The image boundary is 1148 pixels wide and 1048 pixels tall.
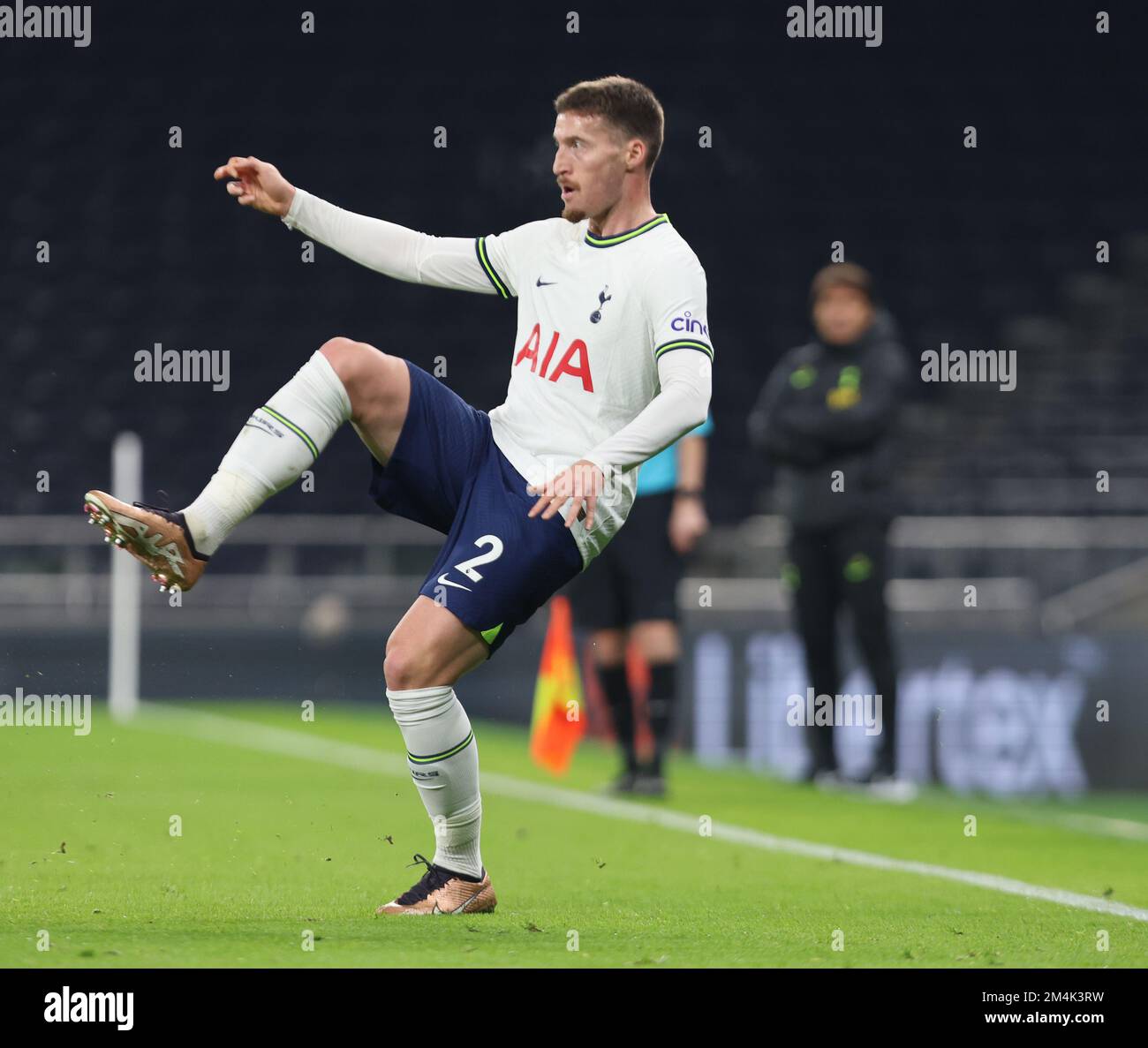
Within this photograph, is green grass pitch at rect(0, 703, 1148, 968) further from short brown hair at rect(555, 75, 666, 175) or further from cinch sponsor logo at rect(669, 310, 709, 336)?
short brown hair at rect(555, 75, 666, 175)

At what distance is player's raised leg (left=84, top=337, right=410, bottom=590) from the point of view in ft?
12.0

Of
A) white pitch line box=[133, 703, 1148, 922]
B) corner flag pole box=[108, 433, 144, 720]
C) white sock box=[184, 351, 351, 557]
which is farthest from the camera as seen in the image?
corner flag pole box=[108, 433, 144, 720]

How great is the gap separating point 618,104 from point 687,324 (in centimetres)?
52

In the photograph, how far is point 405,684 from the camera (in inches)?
154

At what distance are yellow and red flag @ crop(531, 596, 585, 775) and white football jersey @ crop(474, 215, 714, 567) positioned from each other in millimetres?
3601

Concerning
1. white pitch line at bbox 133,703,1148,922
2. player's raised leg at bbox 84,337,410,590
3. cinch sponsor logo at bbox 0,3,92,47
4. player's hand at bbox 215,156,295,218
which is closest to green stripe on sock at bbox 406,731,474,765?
player's raised leg at bbox 84,337,410,590

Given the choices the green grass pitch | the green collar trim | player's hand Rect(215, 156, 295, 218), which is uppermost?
player's hand Rect(215, 156, 295, 218)

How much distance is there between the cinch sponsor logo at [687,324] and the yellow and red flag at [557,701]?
12.6 feet

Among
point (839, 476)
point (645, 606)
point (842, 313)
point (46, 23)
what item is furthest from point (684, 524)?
point (46, 23)

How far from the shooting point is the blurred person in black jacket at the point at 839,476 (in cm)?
789

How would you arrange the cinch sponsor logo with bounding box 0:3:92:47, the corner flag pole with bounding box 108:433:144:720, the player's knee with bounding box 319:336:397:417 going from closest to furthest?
1. the player's knee with bounding box 319:336:397:417
2. the corner flag pole with bounding box 108:433:144:720
3. the cinch sponsor logo with bounding box 0:3:92:47

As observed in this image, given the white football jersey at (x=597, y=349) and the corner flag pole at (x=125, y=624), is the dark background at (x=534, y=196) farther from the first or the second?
the white football jersey at (x=597, y=349)
